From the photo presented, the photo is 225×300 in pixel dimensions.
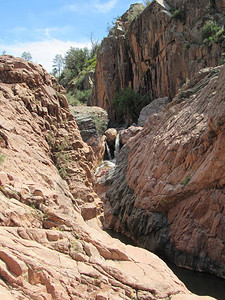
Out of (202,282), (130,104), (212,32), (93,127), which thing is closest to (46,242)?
(202,282)

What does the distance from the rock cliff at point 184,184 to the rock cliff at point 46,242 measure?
5433 millimetres

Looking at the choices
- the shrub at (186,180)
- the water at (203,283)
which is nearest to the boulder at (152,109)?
the shrub at (186,180)

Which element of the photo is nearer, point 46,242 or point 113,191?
point 46,242

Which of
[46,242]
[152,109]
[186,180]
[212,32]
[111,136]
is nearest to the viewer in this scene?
[46,242]

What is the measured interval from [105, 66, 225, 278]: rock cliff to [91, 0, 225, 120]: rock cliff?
12.2m

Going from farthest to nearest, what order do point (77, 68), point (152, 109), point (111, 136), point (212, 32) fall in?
point (77, 68)
point (111, 136)
point (152, 109)
point (212, 32)

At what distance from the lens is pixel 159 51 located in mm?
36375

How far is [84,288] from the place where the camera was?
587 cm

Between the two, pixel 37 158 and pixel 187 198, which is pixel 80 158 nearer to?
pixel 37 158

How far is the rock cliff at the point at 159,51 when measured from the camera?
31612 millimetres

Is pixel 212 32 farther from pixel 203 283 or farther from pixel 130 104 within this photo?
pixel 203 283

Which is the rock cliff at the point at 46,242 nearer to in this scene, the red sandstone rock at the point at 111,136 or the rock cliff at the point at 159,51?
the rock cliff at the point at 159,51

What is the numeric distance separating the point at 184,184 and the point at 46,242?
9.96 metres

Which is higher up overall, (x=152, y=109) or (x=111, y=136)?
(x=152, y=109)
